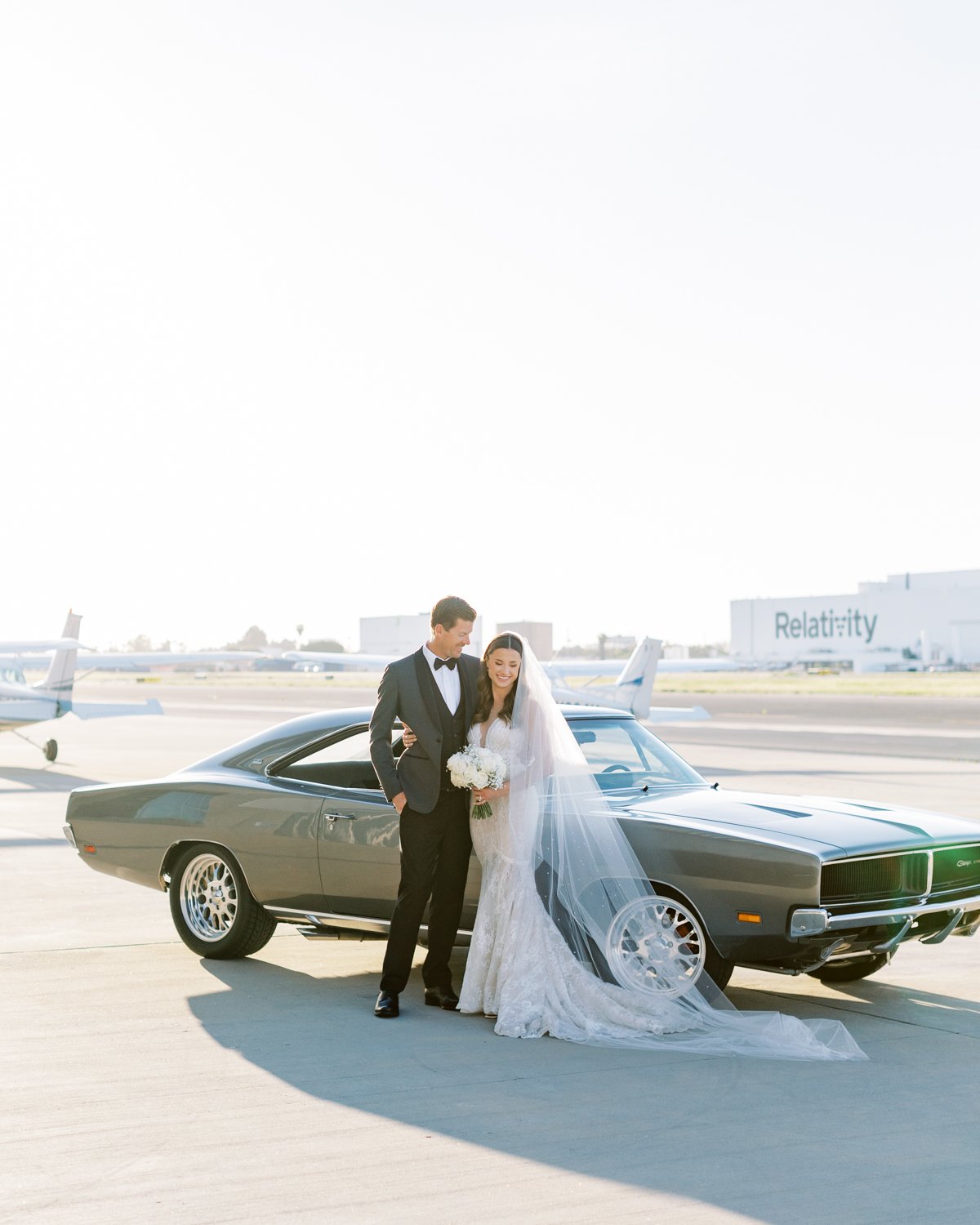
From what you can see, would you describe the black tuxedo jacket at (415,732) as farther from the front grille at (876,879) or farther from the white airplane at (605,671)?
the white airplane at (605,671)

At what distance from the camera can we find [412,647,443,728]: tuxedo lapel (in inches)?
266

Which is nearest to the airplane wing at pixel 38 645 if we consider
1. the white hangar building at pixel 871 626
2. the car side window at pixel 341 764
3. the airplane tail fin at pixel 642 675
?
the airplane tail fin at pixel 642 675

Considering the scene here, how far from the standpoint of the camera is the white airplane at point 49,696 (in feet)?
82.0

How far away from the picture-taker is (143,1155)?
14.8 feet

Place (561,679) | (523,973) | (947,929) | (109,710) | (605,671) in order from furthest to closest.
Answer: (605,671) < (561,679) < (109,710) < (947,929) < (523,973)

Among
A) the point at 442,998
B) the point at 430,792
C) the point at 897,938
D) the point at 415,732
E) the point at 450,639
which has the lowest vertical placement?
the point at 442,998

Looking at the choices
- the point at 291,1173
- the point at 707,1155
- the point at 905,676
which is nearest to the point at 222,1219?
the point at 291,1173

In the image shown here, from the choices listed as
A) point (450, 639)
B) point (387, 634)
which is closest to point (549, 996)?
point (450, 639)

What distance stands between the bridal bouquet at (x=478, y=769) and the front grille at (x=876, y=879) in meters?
1.51

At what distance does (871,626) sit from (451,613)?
12181 centimetres

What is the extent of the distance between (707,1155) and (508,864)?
2.24 meters

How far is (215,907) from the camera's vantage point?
7.87 m

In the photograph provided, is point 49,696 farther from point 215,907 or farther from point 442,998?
point 442,998

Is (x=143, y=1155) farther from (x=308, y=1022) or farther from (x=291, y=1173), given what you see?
(x=308, y=1022)
